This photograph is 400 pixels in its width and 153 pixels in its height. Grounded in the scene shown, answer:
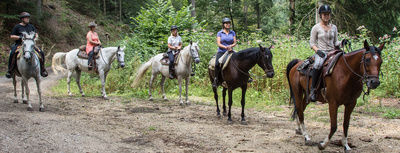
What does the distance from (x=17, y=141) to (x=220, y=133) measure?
3.65 meters

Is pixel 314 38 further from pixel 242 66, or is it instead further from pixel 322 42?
pixel 242 66

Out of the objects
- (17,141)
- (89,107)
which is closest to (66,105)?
(89,107)

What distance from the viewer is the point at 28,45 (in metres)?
7.77

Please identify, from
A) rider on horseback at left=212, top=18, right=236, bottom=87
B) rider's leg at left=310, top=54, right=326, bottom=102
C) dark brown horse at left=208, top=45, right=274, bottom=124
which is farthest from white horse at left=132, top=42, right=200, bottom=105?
rider's leg at left=310, top=54, right=326, bottom=102

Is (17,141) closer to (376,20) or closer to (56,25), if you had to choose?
(376,20)

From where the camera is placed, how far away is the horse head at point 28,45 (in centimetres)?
766

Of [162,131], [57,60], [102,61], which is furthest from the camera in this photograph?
[57,60]

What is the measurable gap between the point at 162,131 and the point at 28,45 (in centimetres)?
433

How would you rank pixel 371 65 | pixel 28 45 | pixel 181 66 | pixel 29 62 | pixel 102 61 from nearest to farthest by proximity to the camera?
pixel 371 65 → pixel 28 45 → pixel 29 62 → pixel 181 66 → pixel 102 61

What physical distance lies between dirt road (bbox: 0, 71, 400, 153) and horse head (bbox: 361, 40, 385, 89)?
143 cm

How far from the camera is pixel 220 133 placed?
20.7 feet

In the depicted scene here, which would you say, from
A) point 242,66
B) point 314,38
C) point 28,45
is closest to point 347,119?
point 314,38

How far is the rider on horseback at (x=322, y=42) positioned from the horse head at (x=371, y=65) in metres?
0.89

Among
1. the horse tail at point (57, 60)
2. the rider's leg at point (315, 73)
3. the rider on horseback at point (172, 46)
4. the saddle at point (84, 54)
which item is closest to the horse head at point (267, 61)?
the rider's leg at point (315, 73)
